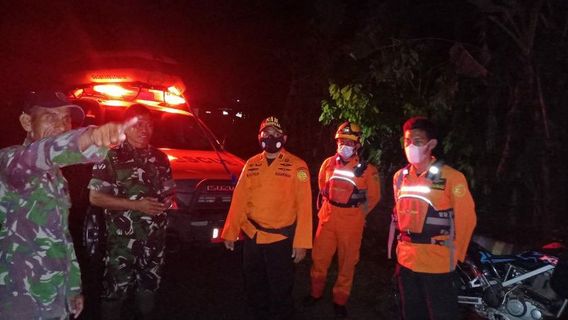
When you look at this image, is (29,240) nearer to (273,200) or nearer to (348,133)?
(273,200)

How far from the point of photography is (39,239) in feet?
8.13

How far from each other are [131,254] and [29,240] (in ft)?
5.25

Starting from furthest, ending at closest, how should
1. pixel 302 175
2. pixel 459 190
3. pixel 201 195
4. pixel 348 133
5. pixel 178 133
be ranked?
pixel 178 133 < pixel 201 195 < pixel 348 133 < pixel 302 175 < pixel 459 190

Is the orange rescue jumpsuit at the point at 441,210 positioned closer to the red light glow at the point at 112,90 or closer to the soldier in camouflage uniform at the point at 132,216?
the soldier in camouflage uniform at the point at 132,216

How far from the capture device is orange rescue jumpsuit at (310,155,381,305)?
18.0 feet

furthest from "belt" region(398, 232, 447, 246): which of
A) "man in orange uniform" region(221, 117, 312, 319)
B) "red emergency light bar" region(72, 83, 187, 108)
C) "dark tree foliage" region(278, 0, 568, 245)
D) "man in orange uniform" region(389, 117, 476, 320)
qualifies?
"red emergency light bar" region(72, 83, 187, 108)

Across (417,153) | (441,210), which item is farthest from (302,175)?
(441,210)

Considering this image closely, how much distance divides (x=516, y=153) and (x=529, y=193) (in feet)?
2.90

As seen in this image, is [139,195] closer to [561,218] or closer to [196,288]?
[196,288]

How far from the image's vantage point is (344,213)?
5492 mm

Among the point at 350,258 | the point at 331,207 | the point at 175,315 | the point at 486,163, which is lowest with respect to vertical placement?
the point at 175,315

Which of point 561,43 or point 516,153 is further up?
point 561,43

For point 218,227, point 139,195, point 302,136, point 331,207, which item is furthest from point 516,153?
point 302,136

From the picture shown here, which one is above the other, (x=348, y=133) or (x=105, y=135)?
(x=348, y=133)
